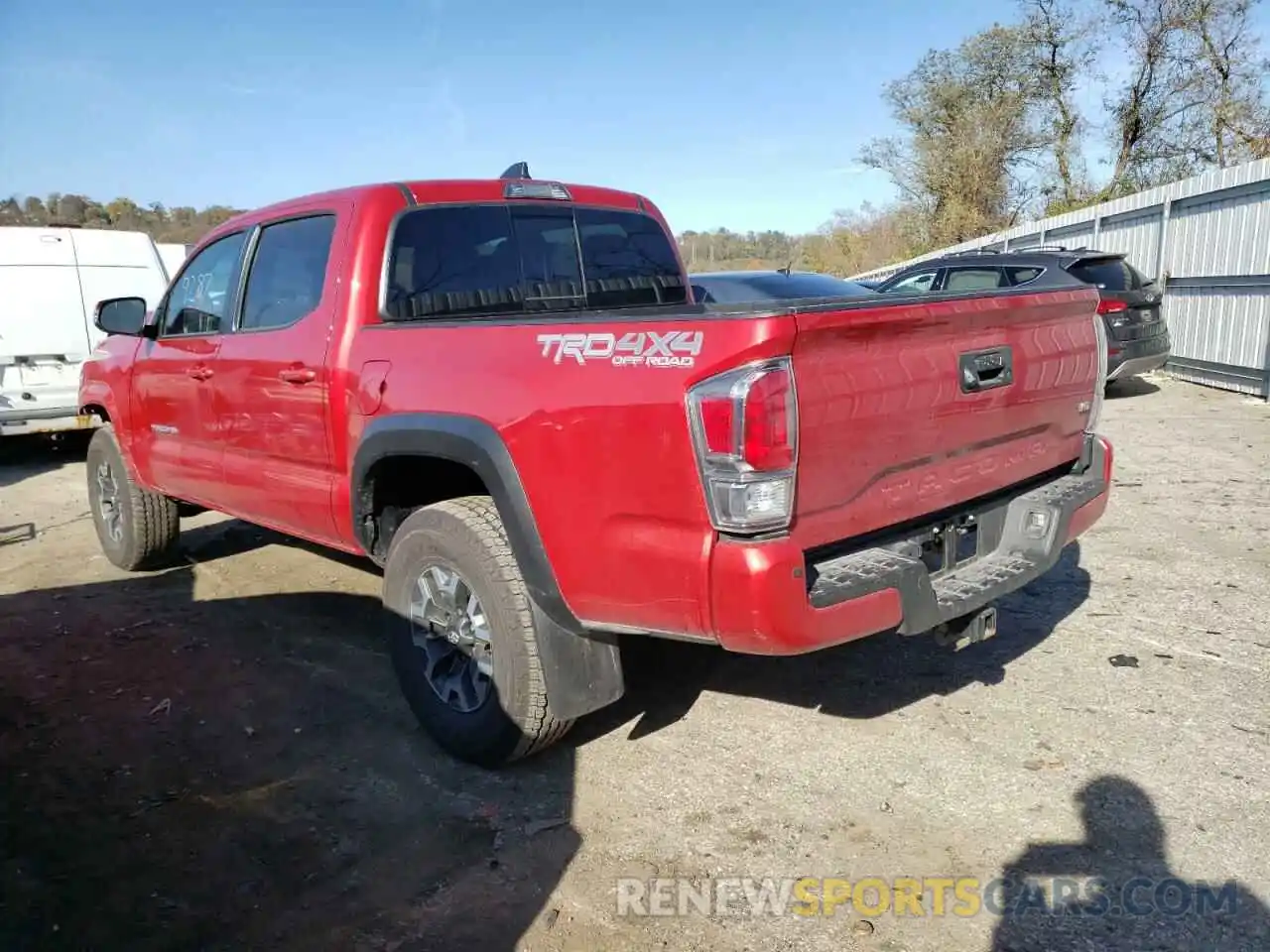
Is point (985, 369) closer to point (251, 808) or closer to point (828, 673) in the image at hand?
point (828, 673)

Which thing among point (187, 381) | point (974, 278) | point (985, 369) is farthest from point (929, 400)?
point (974, 278)

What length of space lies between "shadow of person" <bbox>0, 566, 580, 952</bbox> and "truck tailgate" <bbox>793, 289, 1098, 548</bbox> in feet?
4.60

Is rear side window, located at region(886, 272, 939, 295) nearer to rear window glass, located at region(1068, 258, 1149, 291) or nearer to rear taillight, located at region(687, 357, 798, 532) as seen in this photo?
rear window glass, located at region(1068, 258, 1149, 291)

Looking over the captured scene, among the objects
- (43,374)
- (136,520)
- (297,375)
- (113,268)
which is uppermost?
(113,268)

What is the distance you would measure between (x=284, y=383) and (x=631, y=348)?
1.96 meters

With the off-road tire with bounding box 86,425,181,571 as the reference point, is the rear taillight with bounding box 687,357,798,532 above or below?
above

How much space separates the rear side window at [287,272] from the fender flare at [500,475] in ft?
3.38

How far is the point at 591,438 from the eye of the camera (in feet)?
8.57

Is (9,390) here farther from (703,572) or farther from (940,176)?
A: (940,176)

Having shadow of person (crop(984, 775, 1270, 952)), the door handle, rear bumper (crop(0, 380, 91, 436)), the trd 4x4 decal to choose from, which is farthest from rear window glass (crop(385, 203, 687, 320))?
rear bumper (crop(0, 380, 91, 436))

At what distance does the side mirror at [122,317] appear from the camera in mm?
5176

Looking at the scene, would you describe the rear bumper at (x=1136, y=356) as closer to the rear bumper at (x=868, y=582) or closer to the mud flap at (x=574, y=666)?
the rear bumper at (x=868, y=582)

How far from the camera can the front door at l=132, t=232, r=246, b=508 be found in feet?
14.8

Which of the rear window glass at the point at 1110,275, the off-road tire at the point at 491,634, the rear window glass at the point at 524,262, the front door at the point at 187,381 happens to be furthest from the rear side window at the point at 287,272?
the rear window glass at the point at 1110,275
